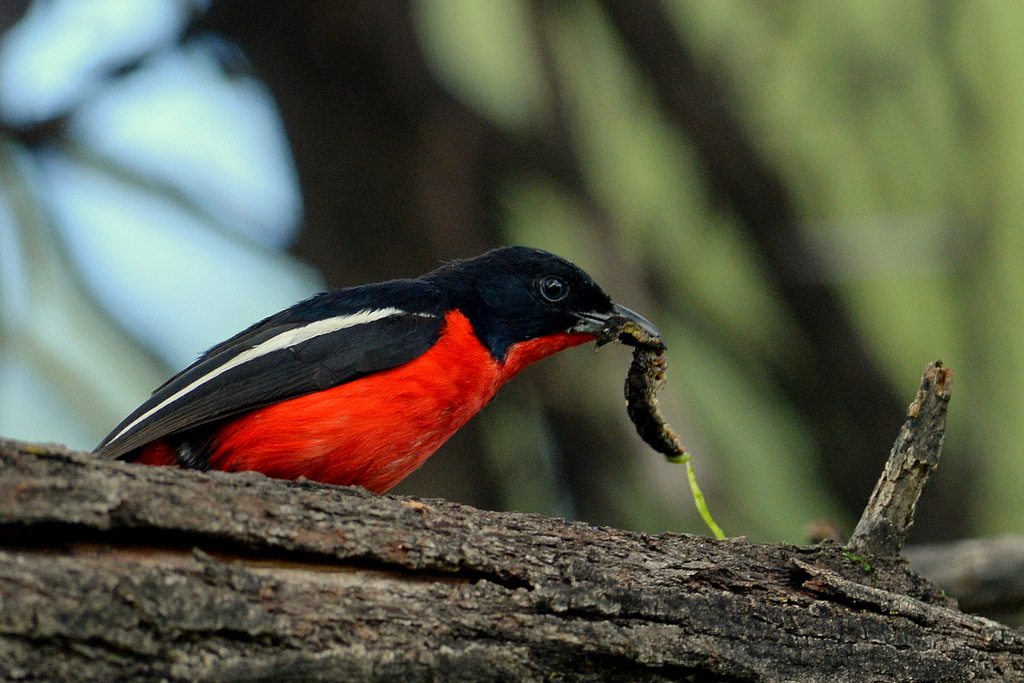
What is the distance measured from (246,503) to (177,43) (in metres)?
5.26

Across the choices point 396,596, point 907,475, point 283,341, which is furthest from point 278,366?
point 907,475

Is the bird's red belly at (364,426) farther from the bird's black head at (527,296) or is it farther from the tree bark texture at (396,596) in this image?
the tree bark texture at (396,596)

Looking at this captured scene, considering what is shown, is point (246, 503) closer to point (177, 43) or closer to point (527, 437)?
point (177, 43)

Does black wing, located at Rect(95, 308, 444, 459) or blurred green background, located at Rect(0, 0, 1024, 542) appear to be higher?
blurred green background, located at Rect(0, 0, 1024, 542)

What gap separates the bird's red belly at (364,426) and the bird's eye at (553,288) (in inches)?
22.2

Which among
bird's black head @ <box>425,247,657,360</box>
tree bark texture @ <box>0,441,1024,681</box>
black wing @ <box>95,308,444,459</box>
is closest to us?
tree bark texture @ <box>0,441,1024,681</box>

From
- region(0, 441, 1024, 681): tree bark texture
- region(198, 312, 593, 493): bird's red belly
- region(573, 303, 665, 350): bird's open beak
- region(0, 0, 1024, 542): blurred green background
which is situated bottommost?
region(0, 441, 1024, 681): tree bark texture

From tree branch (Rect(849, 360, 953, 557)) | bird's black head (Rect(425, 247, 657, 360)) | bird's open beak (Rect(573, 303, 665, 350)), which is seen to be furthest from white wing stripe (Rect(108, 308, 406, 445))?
tree branch (Rect(849, 360, 953, 557))

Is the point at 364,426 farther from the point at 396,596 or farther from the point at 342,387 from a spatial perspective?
the point at 396,596

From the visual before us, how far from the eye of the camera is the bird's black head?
13.7ft

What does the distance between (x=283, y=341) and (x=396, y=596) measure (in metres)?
1.41

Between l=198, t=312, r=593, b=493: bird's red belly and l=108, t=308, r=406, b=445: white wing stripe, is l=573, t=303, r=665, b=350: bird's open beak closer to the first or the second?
l=198, t=312, r=593, b=493: bird's red belly

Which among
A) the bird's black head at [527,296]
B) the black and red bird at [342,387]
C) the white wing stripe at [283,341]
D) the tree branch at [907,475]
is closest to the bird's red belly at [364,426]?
the black and red bird at [342,387]

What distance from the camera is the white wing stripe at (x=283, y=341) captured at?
3512 millimetres
